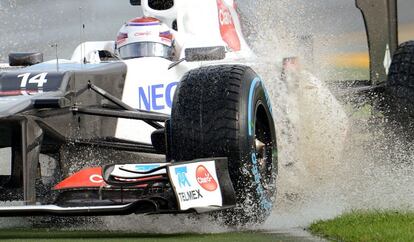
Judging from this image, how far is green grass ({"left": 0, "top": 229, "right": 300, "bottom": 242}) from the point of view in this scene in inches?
366

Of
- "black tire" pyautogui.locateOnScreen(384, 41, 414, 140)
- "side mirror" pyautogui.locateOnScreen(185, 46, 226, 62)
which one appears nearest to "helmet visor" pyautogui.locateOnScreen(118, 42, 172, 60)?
"side mirror" pyautogui.locateOnScreen(185, 46, 226, 62)

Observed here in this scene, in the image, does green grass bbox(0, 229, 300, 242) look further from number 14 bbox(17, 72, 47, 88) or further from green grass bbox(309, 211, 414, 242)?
number 14 bbox(17, 72, 47, 88)

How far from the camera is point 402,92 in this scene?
1295cm

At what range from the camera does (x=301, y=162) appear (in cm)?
1171

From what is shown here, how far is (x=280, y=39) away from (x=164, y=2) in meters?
1.34

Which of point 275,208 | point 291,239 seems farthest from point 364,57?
point 291,239

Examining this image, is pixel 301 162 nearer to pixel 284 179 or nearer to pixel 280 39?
pixel 284 179

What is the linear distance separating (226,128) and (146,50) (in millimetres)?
3424

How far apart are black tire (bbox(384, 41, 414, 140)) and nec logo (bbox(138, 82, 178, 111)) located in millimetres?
2392

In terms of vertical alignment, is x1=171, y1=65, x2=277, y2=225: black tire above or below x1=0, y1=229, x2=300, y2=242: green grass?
above

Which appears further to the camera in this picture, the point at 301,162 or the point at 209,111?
the point at 301,162

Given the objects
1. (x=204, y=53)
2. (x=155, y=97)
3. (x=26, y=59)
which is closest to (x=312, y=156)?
(x=204, y=53)

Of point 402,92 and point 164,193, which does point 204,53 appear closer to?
point 164,193

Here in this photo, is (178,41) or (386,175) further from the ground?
(178,41)
